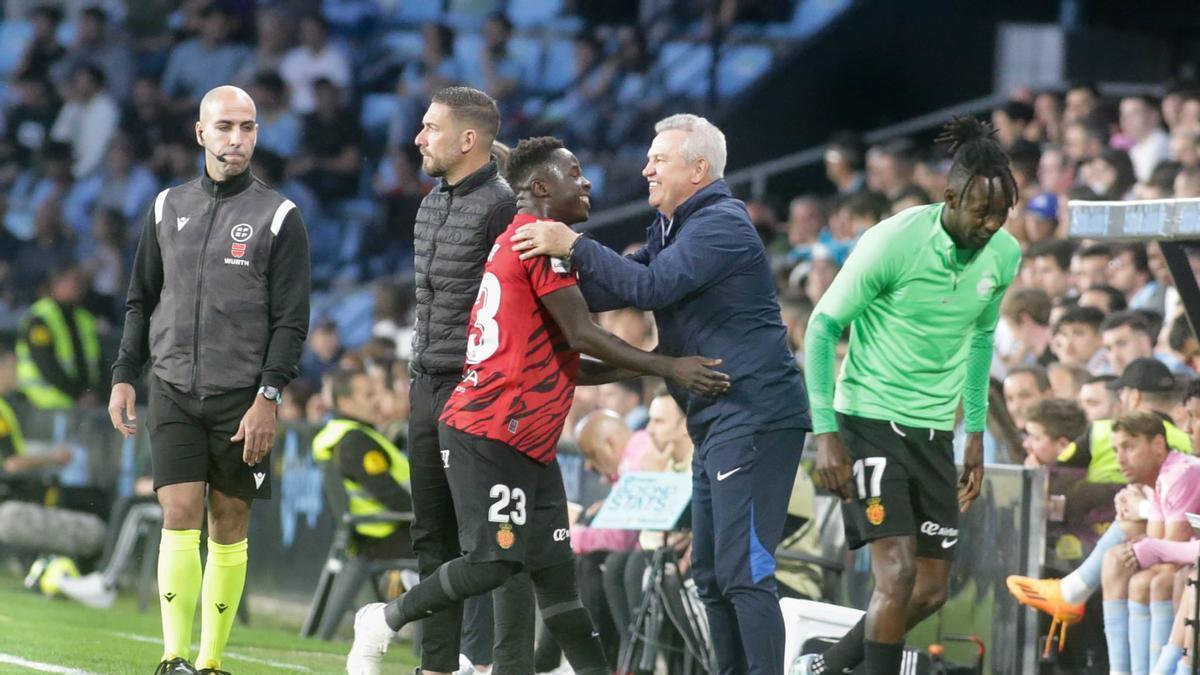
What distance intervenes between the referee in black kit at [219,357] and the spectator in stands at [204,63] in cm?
1278

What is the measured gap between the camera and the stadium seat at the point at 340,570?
451 inches

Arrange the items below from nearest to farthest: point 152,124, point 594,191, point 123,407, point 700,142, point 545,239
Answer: point 545,239 → point 700,142 → point 123,407 → point 594,191 → point 152,124

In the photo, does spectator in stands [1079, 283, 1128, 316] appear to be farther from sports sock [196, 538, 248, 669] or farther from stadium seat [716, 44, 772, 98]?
stadium seat [716, 44, 772, 98]

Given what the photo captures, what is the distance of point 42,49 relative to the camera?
20.7m

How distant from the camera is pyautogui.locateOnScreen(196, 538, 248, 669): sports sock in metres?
7.47

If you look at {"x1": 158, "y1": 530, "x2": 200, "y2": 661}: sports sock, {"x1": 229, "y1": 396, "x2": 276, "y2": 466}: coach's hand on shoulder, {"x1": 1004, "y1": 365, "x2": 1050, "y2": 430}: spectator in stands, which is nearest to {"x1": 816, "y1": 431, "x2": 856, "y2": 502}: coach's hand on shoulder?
{"x1": 229, "y1": 396, "x2": 276, "y2": 466}: coach's hand on shoulder

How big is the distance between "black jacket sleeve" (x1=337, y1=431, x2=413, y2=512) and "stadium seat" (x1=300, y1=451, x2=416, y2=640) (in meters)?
0.19

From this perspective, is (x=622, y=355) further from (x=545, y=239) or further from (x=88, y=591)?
(x=88, y=591)

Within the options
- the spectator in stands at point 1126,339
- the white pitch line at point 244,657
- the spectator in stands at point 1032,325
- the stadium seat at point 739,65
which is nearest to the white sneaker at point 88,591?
the white pitch line at point 244,657

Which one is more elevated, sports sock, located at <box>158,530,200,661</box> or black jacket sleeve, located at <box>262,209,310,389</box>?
black jacket sleeve, located at <box>262,209,310,389</box>

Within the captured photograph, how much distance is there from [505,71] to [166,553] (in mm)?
12421

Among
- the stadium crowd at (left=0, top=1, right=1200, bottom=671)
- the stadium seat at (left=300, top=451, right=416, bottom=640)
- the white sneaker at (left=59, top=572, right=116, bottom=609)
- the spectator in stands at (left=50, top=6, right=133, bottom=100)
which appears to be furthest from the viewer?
the spectator in stands at (left=50, top=6, right=133, bottom=100)

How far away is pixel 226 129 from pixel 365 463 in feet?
13.8

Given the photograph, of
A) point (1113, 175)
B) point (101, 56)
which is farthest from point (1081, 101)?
point (101, 56)
